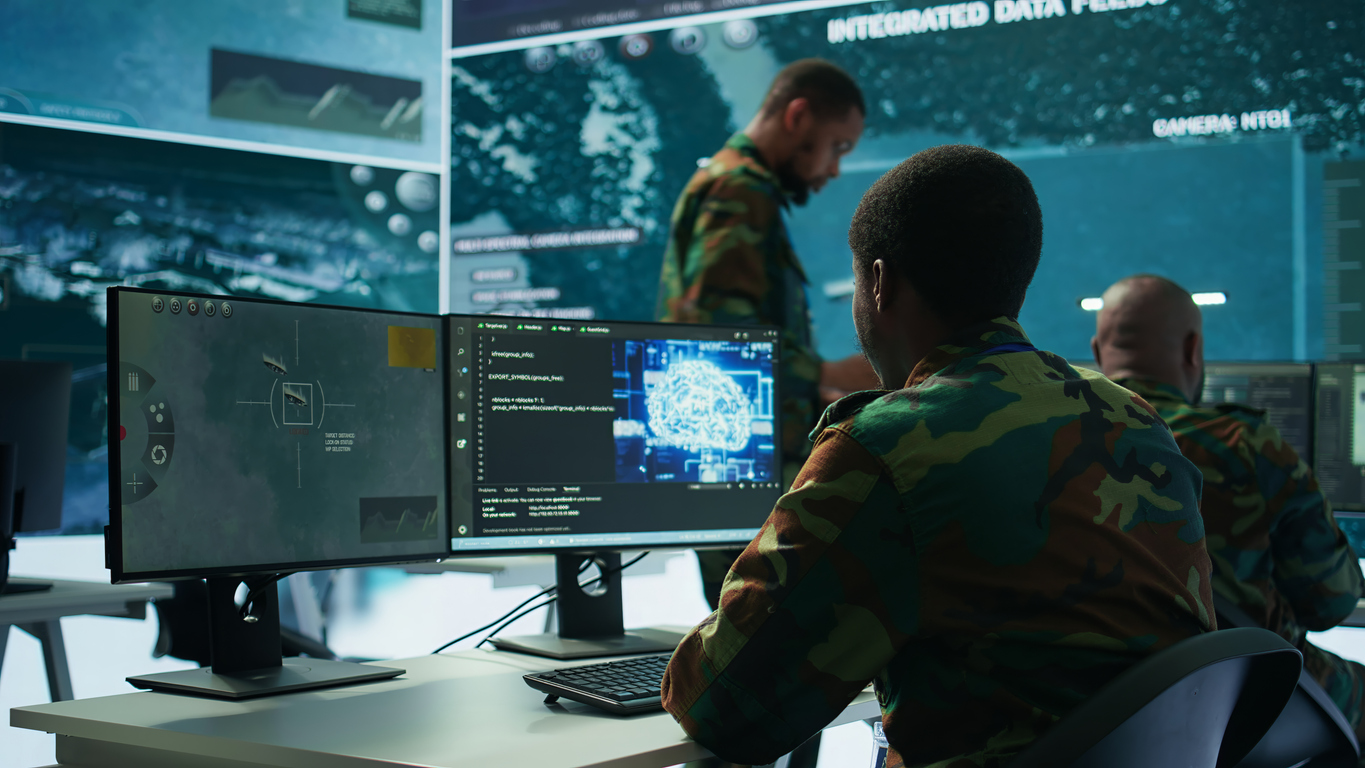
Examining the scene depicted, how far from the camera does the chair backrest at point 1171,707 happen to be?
0.76 metres

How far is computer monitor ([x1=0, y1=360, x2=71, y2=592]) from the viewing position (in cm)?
241

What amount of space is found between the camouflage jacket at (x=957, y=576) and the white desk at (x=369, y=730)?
0.55 ft

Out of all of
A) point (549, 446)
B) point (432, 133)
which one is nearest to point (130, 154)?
point (432, 133)

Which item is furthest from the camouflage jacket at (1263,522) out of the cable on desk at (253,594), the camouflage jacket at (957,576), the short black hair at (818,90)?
the cable on desk at (253,594)

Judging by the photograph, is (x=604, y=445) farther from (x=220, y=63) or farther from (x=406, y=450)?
(x=220, y=63)

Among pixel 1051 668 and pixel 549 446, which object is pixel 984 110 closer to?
pixel 549 446

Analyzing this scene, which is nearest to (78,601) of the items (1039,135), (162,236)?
(162,236)

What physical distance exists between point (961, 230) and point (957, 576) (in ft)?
1.03

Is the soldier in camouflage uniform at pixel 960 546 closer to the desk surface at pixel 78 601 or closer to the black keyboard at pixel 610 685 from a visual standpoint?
the black keyboard at pixel 610 685

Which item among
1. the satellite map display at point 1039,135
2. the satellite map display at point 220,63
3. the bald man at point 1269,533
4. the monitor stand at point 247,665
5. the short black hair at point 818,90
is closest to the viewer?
the monitor stand at point 247,665

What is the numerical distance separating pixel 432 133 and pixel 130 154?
4.58 feet

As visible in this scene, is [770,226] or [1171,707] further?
[770,226]

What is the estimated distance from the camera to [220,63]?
16.4ft

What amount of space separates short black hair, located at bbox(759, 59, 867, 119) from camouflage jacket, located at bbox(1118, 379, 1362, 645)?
102cm
